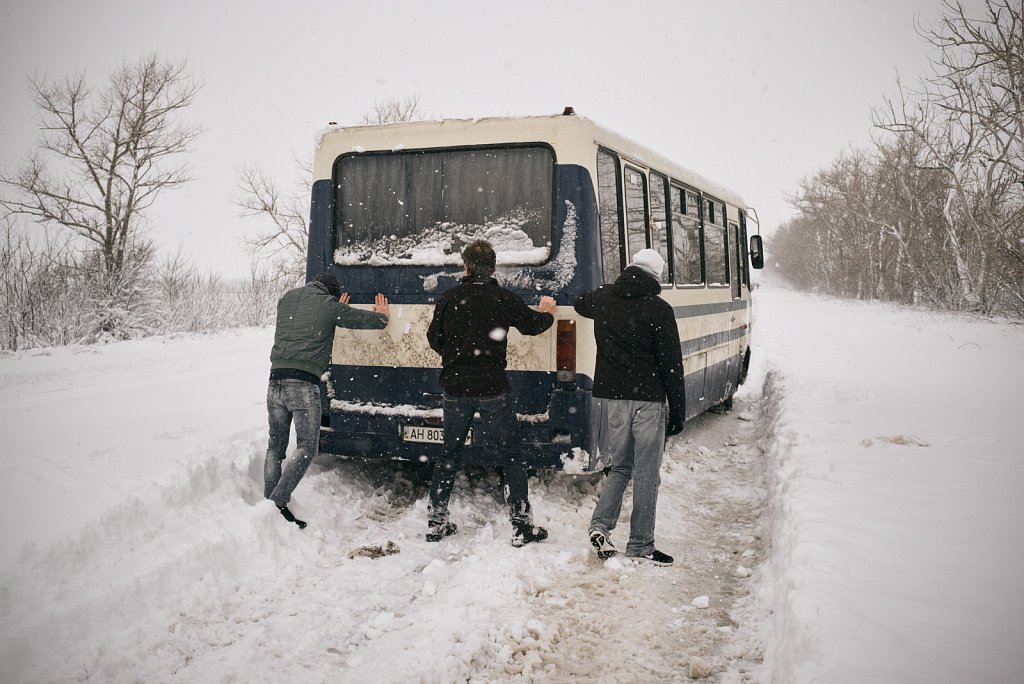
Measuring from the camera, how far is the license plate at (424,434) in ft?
17.8

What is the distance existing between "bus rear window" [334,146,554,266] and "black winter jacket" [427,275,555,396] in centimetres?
57

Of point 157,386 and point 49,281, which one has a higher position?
point 49,281

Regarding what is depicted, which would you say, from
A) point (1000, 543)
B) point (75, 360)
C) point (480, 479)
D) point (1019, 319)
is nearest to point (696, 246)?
point (480, 479)

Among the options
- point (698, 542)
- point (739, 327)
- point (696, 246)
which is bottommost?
point (698, 542)

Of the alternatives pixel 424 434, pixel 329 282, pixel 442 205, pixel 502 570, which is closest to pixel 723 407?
pixel 424 434

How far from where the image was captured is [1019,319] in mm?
19328

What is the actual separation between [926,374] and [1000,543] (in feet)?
29.0

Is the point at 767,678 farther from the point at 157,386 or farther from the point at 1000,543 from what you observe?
the point at 157,386

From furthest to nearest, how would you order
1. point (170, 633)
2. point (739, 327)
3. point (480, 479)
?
1. point (739, 327)
2. point (480, 479)
3. point (170, 633)

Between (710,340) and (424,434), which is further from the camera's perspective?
(710,340)

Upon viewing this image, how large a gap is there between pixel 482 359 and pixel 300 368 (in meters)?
1.33

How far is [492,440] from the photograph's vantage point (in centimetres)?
502

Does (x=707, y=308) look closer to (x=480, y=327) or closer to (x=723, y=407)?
(x=723, y=407)

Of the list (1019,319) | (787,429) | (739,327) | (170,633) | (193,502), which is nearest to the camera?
(170,633)
